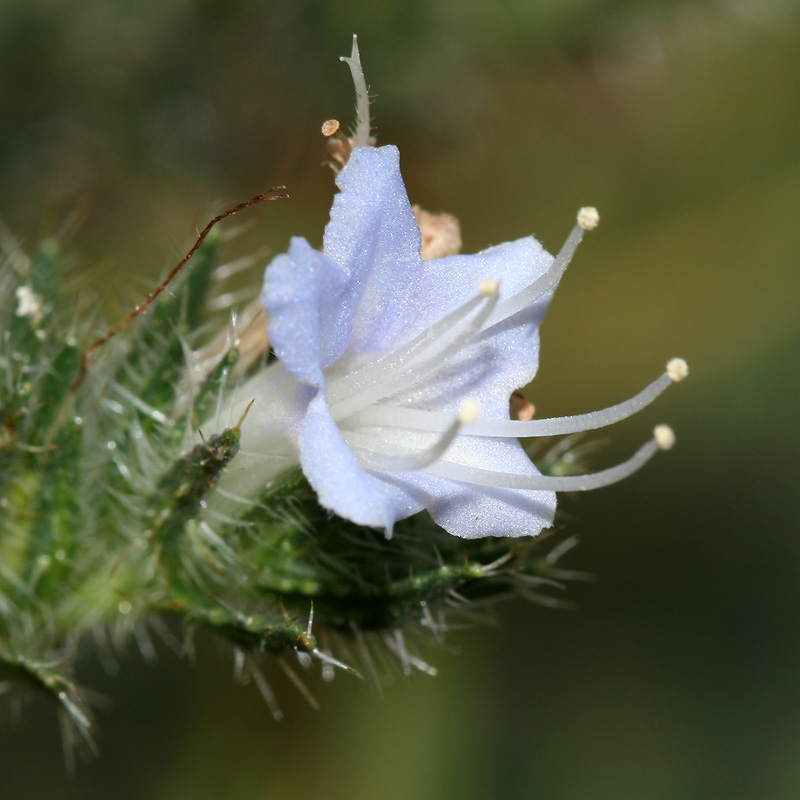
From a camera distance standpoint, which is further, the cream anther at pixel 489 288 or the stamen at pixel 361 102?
the stamen at pixel 361 102

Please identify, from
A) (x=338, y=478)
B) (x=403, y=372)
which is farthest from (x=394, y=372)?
(x=338, y=478)

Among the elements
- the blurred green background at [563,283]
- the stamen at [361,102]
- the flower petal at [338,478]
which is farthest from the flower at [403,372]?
the blurred green background at [563,283]

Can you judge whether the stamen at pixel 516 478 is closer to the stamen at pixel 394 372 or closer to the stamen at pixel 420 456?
the stamen at pixel 420 456

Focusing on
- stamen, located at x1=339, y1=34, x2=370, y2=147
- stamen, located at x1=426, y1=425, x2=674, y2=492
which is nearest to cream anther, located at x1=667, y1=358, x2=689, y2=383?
stamen, located at x1=426, y1=425, x2=674, y2=492

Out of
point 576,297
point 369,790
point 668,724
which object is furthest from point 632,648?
point 576,297

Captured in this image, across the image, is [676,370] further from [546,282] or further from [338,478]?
[338,478]

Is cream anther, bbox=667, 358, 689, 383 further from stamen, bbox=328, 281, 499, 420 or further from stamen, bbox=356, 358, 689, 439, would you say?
stamen, bbox=328, 281, 499, 420

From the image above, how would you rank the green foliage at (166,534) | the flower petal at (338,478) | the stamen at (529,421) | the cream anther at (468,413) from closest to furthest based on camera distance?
the flower petal at (338,478) → the cream anther at (468,413) → the stamen at (529,421) → the green foliage at (166,534)
